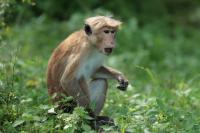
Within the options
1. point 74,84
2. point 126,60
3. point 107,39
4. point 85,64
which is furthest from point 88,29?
point 126,60

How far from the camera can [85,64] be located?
9102mm

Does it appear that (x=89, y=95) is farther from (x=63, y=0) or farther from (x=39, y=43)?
(x=63, y=0)

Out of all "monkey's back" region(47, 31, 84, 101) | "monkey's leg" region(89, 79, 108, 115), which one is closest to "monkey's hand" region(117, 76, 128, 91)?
"monkey's leg" region(89, 79, 108, 115)

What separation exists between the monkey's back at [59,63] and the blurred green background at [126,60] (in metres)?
0.27

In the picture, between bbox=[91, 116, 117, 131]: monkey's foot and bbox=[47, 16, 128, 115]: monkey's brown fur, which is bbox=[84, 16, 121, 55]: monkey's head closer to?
bbox=[47, 16, 128, 115]: monkey's brown fur

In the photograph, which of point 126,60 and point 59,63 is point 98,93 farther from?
point 126,60

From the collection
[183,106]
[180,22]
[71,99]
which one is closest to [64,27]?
[180,22]

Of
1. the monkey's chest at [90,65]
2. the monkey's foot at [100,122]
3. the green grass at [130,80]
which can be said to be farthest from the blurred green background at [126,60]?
the monkey's chest at [90,65]

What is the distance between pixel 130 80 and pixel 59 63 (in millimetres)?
3858

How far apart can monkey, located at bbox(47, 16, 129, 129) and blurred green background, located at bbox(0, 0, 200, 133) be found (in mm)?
288

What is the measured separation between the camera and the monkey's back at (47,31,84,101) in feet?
29.9

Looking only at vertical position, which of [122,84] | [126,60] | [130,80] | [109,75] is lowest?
[122,84]

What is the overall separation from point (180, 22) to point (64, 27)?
491 centimetres

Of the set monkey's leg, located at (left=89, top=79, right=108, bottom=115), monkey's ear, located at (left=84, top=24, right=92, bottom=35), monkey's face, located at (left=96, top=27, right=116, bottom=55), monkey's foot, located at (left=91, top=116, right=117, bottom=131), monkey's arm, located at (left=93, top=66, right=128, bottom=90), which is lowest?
monkey's foot, located at (left=91, top=116, right=117, bottom=131)
